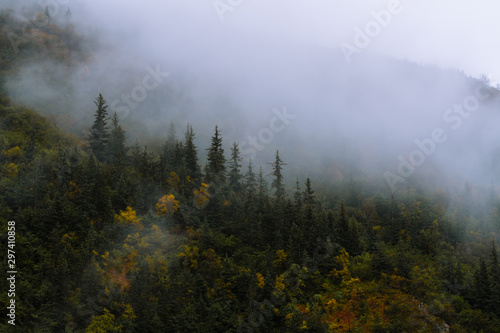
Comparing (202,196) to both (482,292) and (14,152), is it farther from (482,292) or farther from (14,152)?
(482,292)

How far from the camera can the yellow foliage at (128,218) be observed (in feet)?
178

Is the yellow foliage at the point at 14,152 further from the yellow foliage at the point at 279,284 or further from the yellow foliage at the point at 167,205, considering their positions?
the yellow foliage at the point at 279,284

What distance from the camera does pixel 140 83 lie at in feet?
405

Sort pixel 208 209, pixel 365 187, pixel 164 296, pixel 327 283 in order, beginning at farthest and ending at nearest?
1. pixel 365 187
2. pixel 208 209
3. pixel 327 283
4. pixel 164 296

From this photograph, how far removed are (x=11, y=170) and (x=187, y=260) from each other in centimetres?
3208

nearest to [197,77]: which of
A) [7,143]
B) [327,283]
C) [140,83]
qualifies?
[140,83]

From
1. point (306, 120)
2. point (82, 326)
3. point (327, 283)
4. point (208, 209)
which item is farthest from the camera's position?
point (306, 120)

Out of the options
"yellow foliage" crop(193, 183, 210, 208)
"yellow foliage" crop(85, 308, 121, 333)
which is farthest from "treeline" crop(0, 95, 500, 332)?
"yellow foliage" crop(193, 183, 210, 208)

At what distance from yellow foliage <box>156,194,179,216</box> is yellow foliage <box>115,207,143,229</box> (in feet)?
15.8

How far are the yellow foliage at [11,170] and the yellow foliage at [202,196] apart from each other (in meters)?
28.8

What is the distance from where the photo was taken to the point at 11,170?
187 feet

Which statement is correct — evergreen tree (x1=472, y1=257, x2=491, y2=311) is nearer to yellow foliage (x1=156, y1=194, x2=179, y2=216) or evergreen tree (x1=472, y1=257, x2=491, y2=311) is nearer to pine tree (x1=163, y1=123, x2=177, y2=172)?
yellow foliage (x1=156, y1=194, x2=179, y2=216)

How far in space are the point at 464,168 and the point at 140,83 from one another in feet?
382

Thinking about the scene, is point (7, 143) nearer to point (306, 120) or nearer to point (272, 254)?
point (272, 254)
